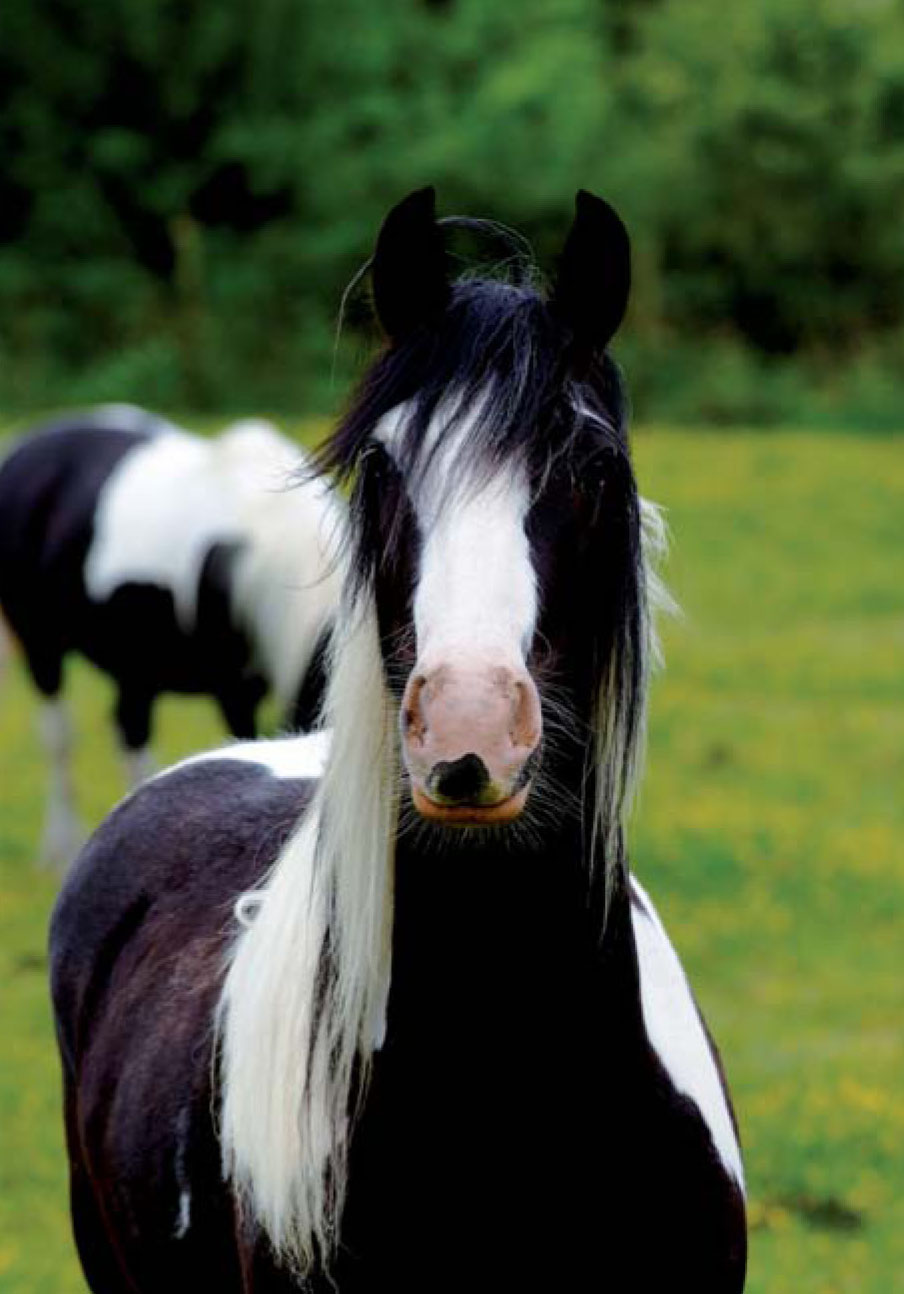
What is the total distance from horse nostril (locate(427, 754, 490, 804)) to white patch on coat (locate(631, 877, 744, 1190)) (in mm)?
636

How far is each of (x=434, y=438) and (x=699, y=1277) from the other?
1019 millimetres

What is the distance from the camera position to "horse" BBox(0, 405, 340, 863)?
301 inches

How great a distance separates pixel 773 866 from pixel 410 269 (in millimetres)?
6622

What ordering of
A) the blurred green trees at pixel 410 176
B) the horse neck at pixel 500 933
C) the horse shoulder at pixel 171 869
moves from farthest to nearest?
1. the blurred green trees at pixel 410 176
2. the horse shoulder at pixel 171 869
3. the horse neck at pixel 500 933

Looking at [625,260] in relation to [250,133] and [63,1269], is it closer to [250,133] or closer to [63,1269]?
[63,1269]

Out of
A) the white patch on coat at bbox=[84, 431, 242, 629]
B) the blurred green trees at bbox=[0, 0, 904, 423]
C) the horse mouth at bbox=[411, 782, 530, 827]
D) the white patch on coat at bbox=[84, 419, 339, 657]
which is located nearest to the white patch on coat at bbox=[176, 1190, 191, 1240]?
the horse mouth at bbox=[411, 782, 530, 827]

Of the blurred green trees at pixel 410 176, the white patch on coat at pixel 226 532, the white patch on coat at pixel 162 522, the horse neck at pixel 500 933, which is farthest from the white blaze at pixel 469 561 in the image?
the blurred green trees at pixel 410 176

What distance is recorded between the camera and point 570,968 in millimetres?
2488

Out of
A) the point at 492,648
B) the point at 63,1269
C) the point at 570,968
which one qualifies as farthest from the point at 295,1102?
the point at 63,1269

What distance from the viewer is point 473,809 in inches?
83.4

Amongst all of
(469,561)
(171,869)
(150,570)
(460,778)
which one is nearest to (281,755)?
(171,869)

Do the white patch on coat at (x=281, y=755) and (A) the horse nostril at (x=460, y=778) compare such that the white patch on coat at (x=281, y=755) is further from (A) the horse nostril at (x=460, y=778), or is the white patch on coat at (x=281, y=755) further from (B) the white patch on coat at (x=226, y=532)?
(B) the white patch on coat at (x=226, y=532)

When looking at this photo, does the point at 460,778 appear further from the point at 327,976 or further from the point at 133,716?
the point at 133,716

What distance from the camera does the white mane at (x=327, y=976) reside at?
2424 millimetres
